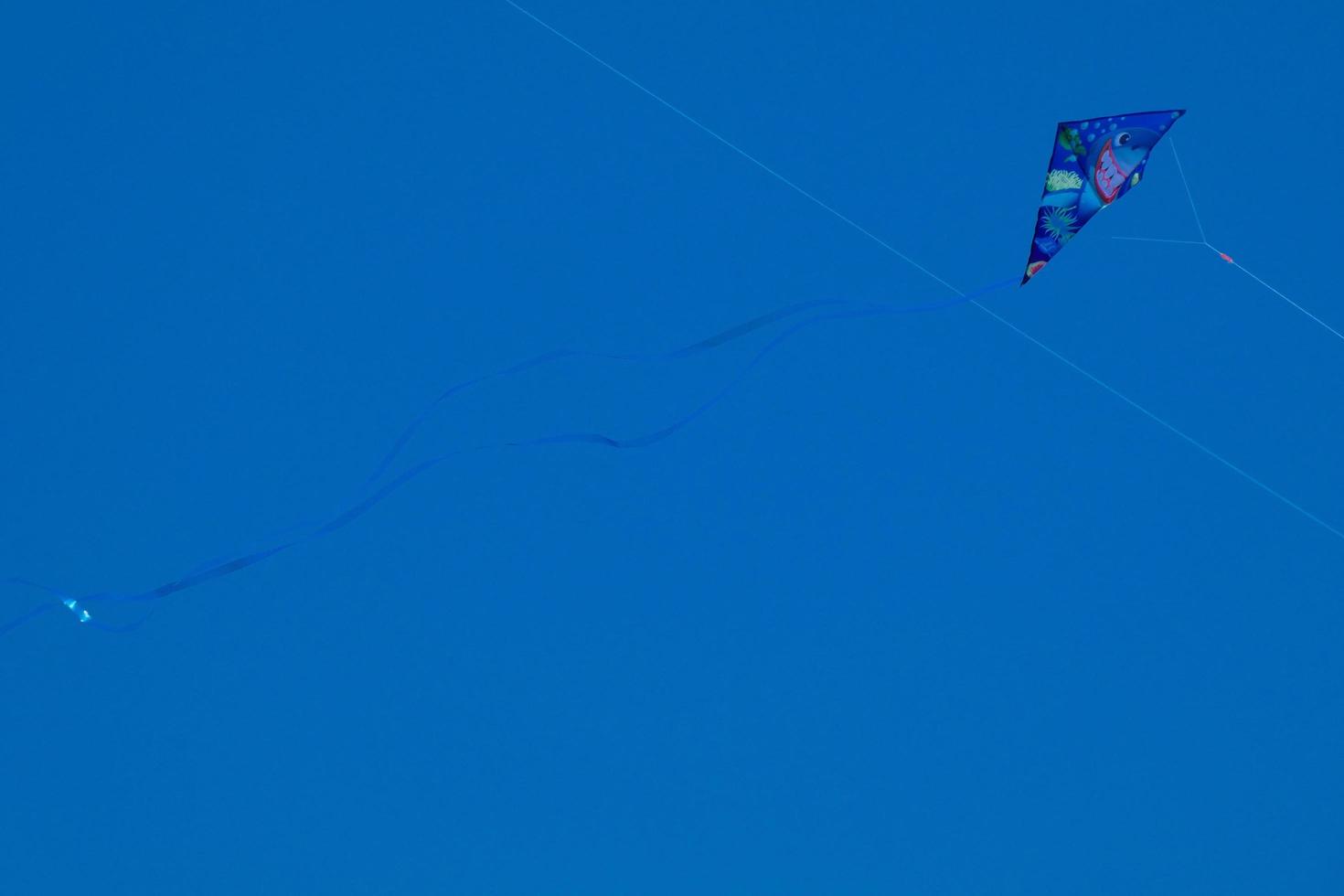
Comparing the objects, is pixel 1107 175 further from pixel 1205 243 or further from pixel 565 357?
pixel 565 357

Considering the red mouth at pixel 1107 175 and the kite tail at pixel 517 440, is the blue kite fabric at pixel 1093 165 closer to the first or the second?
the red mouth at pixel 1107 175

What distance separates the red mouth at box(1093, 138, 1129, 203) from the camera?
152cm

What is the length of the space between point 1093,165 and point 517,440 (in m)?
0.92

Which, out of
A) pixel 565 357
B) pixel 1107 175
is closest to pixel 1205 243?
pixel 1107 175

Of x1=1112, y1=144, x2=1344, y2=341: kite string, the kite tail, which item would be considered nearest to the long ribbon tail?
the kite tail

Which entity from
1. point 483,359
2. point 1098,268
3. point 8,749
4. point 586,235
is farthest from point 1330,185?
point 8,749

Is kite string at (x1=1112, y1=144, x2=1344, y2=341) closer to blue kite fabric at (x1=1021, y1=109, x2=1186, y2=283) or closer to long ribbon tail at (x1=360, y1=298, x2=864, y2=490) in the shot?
blue kite fabric at (x1=1021, y1=109, x2=1186, y2=283)

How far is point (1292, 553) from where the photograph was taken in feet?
5.50

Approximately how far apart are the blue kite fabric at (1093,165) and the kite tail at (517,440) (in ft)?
0.40

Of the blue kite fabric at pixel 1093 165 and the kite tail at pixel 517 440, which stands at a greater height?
the blue kite fabric at pixel 1093 165

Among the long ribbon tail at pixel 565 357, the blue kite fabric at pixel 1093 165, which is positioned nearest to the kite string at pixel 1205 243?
the blue kite fabric at pixel 1093 165

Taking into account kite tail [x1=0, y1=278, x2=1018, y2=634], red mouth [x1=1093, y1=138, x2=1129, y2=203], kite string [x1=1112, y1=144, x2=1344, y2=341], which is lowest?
kite tail [x1=0, y1=278, x2=1018, y2=634]

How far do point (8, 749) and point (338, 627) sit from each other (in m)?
0.56

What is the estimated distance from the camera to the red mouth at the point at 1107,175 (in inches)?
59.7
